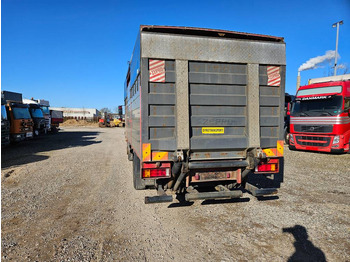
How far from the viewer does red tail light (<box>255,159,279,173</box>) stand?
4.13 metres

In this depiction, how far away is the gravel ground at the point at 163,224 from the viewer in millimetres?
2990

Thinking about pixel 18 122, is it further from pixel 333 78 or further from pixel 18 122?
pixel 333 78

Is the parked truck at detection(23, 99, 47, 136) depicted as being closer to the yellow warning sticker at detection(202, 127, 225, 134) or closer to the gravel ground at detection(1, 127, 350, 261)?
the gravel ground at detection(1, 127, 350, 261)

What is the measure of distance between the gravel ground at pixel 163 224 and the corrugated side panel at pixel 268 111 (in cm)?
148

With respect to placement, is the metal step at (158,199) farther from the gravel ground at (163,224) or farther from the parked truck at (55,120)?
the parked truck at (55,120)

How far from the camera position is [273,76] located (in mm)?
4090

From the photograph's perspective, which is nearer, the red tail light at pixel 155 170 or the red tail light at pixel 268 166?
the red tail light at pixel 155 170

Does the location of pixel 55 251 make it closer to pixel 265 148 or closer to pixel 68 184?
pixel 68 184

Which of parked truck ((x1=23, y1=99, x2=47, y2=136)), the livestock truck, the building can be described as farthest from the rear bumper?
the building

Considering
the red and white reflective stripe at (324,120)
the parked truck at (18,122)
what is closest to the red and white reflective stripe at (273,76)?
the red and white reflective stripe at (324,120)

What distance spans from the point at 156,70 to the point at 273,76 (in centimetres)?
224

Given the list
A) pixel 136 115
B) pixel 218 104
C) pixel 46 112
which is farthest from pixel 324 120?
pixel 46 112

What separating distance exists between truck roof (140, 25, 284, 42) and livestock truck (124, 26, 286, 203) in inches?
0.6

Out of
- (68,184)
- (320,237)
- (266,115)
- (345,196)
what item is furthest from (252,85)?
(68,184)
